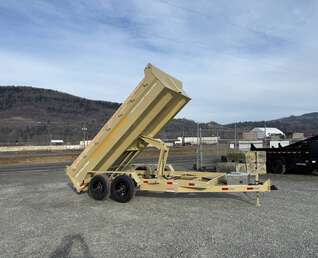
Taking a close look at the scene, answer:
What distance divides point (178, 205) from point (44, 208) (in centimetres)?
357

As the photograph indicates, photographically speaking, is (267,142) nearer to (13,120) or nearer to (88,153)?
(88,153)

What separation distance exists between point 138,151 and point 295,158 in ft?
30.6

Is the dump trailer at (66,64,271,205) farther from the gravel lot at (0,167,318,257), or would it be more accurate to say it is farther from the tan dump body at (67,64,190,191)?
the gravel lot at (0,167,318,257)

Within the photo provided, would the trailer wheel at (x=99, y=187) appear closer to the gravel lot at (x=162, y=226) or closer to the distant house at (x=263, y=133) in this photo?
the gravel lot at (x=162, y=226)

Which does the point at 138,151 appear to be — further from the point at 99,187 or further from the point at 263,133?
the point at 263,133

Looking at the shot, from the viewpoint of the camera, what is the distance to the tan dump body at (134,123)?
9.34 metres

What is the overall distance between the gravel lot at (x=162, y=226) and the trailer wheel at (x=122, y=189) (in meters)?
0.27

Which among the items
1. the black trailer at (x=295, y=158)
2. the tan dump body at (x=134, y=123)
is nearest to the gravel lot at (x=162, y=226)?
the tan dump body at (x=134, y=123)

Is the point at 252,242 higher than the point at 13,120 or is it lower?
lower

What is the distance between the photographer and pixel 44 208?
944 cm

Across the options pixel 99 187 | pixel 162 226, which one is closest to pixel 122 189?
pixel 99 187

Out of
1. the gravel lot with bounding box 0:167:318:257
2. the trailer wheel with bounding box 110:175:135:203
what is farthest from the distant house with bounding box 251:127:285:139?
the trailer wheel with bounding box 110:175:135:203

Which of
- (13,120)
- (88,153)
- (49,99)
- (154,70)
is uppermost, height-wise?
(49,99)

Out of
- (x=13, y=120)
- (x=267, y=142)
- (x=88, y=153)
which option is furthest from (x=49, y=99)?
(x=88, y=153)
